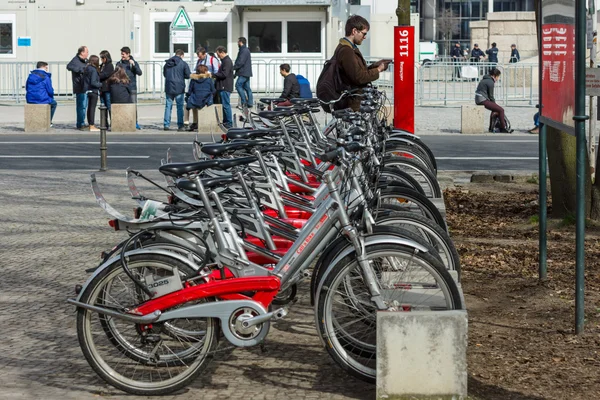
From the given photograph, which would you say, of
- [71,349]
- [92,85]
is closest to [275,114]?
[71,349]

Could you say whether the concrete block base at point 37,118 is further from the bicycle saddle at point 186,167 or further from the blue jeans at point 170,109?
the bicycle saddle at point 186,167

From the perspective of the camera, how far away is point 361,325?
5852mm

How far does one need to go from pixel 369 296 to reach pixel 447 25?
84.7 m

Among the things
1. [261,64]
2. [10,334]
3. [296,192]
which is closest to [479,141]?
[261,64]

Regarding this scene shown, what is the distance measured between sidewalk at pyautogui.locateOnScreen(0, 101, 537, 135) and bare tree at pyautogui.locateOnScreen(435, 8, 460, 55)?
56900mm

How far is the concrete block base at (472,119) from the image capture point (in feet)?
80.7

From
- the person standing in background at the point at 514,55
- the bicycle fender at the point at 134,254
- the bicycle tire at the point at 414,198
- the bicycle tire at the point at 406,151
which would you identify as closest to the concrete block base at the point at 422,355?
the bicycle fender at the point at 134,254

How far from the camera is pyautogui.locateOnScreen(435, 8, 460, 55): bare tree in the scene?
88.6 metres

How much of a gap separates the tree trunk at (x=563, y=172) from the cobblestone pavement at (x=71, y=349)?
3357 mm

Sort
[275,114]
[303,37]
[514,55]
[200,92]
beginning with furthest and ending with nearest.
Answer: [514,55], [303,37], [200,92], [275,114]

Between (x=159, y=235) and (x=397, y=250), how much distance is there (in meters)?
1.23

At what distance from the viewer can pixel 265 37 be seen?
136 ft

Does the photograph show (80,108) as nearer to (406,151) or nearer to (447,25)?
(406,151)

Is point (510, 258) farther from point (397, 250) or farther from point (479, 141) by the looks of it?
point (479, 141)
